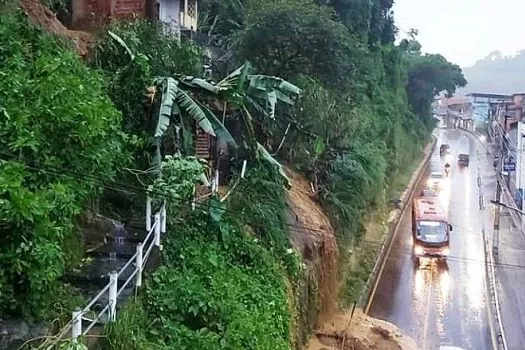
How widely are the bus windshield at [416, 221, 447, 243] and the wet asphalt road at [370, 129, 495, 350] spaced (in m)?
1.15

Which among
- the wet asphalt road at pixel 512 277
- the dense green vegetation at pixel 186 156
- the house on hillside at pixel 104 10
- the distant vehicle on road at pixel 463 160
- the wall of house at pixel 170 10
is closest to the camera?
the dense green vegetation at pixel 186 156

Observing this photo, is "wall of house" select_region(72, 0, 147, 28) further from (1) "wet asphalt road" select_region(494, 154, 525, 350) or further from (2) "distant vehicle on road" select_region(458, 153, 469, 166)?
(2) "distant vehicle on road" select_region(458, 153, 469, 166)

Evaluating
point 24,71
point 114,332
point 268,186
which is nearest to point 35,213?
point 114,332

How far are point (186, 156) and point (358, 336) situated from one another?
27.8 ft

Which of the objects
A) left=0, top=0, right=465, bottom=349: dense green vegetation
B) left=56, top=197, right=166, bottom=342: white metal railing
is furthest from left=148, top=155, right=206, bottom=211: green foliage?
left=56, top=197, right=166, bottom=342: white metal railing

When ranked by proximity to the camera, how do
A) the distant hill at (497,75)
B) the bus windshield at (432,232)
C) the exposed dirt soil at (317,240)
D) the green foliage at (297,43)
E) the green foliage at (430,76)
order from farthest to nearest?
the distant hill at (497,75) → the green foliage at (430,76) → the bus windshield at (432,232) → the green foliage at (297,43) → the exposed dirt soil at (317,240)

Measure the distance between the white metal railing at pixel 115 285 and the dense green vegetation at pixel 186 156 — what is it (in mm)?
299

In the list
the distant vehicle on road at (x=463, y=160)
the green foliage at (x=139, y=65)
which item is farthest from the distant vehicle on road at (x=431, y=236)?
the distant vehicle on road at (x=463, y=160)

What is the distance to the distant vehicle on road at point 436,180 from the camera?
47531 mm

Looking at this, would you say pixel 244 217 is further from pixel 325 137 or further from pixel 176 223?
pixel 325 137

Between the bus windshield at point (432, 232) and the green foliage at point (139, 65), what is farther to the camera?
the bus windshield at point (432, 232)

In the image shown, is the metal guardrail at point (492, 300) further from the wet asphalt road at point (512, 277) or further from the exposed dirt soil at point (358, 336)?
the exposed dirt soil at point (358, 336)

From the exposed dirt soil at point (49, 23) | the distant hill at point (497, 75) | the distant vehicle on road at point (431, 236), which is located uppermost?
the distant hill at point (497, 75)

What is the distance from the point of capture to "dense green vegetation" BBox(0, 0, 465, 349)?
334 inches
